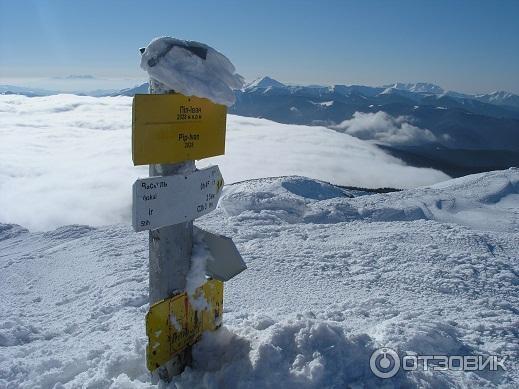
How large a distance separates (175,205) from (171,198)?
0.17 feet

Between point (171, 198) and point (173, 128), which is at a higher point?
point (173, 128)

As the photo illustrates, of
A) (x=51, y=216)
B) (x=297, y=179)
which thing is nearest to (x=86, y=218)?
(x=51, y=216)

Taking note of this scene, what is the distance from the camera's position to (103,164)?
56281 millimetres

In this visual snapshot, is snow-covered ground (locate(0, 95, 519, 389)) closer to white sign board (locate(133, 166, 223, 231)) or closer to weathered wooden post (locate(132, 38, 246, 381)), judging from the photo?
weathered wooden post (locate(132, 38, 246, 381))

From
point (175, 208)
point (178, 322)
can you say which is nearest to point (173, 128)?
point (175, 208)

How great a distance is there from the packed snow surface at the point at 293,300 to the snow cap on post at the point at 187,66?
5.26 feet

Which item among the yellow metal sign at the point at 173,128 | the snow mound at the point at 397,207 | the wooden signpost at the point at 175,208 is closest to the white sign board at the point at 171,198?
the wooden signpost at the point at 175,208

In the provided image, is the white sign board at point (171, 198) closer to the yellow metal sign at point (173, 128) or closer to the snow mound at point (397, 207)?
the yellow metal sign at point (173, 128)

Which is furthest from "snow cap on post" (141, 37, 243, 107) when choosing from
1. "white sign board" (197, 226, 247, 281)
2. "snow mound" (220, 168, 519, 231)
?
"snow mound" (220, 168, 519, 231)

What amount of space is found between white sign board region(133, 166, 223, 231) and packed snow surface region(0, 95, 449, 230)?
9504 mm

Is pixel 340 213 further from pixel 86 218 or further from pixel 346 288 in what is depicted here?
pixel 86 218

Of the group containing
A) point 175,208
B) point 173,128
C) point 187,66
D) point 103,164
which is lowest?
point 103,164

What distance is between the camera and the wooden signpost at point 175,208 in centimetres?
228

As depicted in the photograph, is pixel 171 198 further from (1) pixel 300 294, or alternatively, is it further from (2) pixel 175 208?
(1) pixel 300 294
